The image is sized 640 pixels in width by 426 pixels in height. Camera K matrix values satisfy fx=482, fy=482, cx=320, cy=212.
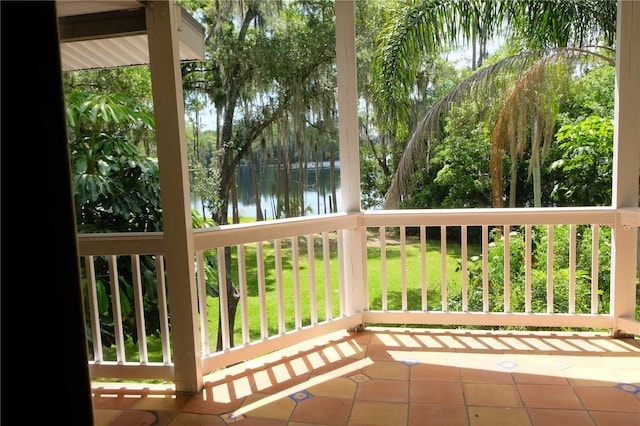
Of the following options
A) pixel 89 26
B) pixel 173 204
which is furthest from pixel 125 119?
pixel 173 204

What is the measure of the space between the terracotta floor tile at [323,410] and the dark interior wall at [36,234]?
2.19 meters

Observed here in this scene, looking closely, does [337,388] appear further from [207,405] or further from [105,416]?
[105,416]

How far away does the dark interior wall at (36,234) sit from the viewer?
0.34 meters

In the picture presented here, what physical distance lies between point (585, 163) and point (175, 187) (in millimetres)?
3109

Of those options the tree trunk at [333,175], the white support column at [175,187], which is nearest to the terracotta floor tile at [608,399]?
the tree trunk at [333,175]

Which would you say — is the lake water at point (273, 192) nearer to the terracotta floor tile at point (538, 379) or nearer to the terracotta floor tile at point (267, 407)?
the terracotta floor tile at point (267, 407)

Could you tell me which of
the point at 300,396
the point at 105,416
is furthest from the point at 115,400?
the point at 300,396

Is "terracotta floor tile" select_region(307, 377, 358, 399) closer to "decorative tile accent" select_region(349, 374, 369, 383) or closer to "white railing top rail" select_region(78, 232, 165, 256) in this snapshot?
"decorative tile accent" select_region(349, 374, 369, 383)

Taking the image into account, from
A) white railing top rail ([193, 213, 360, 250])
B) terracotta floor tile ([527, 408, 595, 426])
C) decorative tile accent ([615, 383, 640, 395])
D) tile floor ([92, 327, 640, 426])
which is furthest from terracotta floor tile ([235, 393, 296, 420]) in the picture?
decorative tile accent ([615, 383, 640, 395])

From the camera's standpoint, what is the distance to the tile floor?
2406 millimetres

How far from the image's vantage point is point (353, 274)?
11.7 ft

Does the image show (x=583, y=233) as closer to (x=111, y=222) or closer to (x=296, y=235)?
(x=296, y=235)

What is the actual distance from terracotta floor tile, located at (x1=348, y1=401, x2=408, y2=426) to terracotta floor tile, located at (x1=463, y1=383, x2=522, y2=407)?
1.23ft

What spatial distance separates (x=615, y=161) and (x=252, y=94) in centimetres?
253
